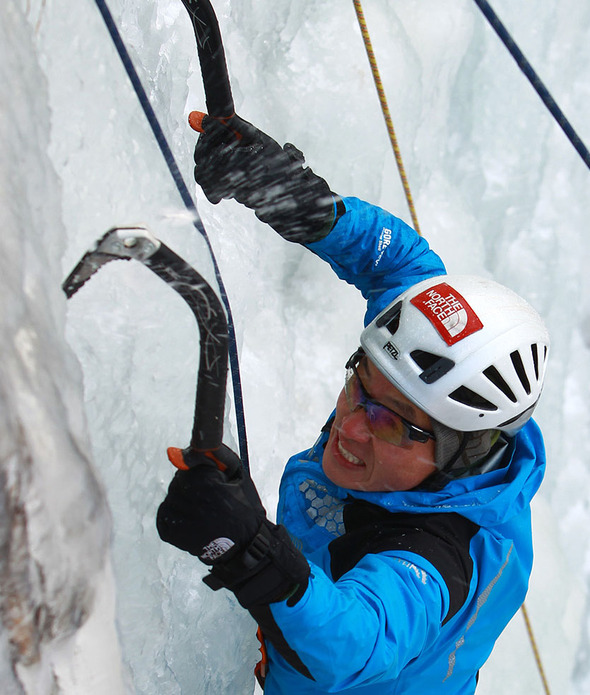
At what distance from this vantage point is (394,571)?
41.3 inches

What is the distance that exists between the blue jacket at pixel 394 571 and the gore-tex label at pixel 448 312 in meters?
0.24

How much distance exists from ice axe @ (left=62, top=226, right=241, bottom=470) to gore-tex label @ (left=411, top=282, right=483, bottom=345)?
523 mm

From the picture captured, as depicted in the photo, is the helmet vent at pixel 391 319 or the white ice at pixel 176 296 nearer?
the white ice at pixel 176 296

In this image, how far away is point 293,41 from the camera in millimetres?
2889

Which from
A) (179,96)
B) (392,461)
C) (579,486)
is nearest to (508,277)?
(579,486)

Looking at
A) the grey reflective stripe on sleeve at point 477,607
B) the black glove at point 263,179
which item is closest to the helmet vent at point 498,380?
the grey reflective stripe on sleeve at point 477,607

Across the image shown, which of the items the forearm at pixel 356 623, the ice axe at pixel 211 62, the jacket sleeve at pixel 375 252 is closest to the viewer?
the forearm at pixel 356 623

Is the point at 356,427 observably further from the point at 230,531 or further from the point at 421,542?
the point at 230,531

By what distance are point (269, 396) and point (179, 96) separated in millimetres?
929

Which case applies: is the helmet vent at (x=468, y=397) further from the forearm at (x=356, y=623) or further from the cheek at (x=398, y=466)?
the forearm at (x=356, y=623)

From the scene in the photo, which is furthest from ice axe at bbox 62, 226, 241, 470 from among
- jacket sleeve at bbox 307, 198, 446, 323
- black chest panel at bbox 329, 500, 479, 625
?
jacket sleeve at bbox 307, 198, 446, 323

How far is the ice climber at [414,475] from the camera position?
1.05 meters

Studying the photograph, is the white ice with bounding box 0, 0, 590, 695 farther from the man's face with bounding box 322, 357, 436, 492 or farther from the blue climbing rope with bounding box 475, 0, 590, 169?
the blue climbing rope with bounding box 475, 0, 590, 169

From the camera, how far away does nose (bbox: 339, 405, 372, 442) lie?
4.23ft
